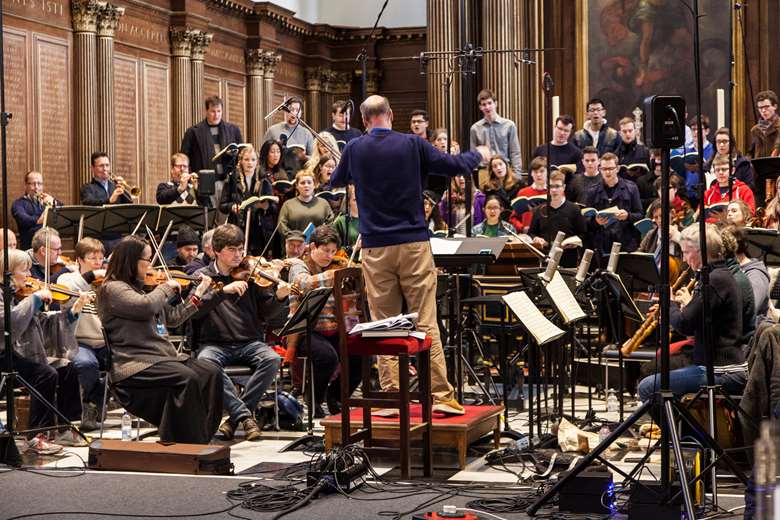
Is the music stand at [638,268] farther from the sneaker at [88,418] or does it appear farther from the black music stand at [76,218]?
the black music stand at [76,218]

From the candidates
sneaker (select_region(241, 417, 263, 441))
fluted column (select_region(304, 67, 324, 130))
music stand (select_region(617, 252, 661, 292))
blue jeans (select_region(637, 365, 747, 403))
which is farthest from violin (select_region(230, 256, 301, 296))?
fluted column (select_region(304, 67, 324, 130))

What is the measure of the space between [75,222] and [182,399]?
325 centimetres

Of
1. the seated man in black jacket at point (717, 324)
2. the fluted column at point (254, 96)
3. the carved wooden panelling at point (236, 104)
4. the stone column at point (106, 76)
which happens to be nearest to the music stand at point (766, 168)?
the seated man in black jacket at point (717, 324)

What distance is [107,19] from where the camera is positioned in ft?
39.5

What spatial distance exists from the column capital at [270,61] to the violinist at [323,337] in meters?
8.80

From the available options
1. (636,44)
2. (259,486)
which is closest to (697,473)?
(259,486)

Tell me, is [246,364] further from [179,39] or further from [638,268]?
[179,39]

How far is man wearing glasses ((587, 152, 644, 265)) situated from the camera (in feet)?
31.2

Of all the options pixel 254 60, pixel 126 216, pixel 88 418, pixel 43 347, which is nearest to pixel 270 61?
pixel 254 60

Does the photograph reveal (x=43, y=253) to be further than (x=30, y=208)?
No

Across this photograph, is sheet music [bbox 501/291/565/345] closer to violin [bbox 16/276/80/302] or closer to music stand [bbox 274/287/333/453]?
music stand [bbox 274/287/333/453]

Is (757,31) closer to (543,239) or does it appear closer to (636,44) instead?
(636,44)

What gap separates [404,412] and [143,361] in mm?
1526

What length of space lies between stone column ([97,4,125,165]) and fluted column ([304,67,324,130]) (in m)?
5.63
